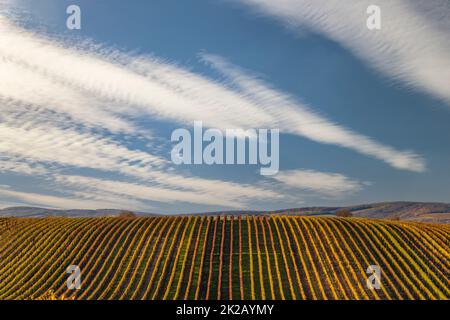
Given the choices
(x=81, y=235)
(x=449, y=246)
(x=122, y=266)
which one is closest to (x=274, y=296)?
(x=122, y=266)

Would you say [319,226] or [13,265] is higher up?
[319,226]

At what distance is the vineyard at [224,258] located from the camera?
4038 centimetres

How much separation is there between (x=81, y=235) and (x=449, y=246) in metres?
40.0

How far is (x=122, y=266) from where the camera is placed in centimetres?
4566

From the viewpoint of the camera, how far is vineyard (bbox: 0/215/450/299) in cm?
4038

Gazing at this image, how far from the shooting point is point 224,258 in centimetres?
4634

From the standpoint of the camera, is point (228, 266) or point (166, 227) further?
point (166, 227)

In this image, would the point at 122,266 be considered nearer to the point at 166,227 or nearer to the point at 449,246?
the point at 166,227

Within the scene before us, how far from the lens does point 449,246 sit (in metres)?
49.1

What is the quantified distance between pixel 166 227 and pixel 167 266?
11276 millimetres
